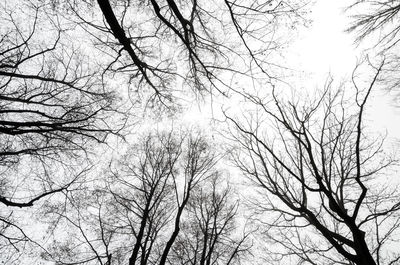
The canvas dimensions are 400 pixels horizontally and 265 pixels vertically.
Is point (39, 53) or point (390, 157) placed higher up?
point (39, 53)

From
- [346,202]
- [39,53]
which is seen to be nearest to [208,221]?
[346,202]

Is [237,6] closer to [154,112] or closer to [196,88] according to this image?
[196,88]

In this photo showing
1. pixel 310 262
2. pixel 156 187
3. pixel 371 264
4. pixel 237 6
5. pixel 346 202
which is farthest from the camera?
pixel 156 187

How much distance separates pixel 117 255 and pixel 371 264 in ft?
31.9

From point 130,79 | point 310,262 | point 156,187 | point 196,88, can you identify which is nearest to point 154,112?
point 130,79

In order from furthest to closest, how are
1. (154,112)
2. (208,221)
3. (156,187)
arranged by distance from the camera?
(208,221) < (156,187) < (154,112)

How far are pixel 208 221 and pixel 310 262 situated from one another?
463 cm

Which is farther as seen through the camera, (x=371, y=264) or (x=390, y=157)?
(x=390, y=157)

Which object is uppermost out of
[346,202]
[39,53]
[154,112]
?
[39,53]

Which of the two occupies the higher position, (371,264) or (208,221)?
(208,221)

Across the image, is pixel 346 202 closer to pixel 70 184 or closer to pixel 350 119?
pixel 350 119

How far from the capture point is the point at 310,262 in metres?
7.35

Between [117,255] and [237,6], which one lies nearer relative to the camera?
[237,6]

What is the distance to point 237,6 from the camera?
13.8 ft
